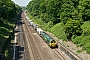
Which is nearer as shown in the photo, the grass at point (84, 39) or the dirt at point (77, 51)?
the dirt at point (77, 51)

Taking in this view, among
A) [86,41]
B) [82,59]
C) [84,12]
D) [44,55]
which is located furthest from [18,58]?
[84,12]

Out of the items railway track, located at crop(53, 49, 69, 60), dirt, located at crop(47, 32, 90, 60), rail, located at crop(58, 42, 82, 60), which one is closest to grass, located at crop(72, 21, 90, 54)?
dirt, located at crop(47, 32, 90, 60)

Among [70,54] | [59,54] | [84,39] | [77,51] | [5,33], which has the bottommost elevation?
[59,54]

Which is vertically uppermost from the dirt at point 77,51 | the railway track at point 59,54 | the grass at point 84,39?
the grass at point 84,39

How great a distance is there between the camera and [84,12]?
51906mm

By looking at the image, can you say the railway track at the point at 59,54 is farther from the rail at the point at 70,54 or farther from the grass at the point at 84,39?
the grass at the point at 84,39

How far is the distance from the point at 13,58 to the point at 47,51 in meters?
9.27

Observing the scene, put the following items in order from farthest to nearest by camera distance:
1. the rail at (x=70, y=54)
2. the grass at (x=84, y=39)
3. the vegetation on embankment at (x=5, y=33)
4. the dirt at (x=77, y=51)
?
the grass at (x=84, y=39)
the vegetation on embankment at (x=5, y=33)
the dirt at (x=77, y=51)
the rail at (x=70, y=54)

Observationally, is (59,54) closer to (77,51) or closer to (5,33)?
(77,51)

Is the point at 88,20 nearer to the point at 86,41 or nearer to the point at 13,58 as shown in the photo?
the point at 86,41

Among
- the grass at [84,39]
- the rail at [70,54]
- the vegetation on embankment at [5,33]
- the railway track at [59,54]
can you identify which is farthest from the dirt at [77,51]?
the vegetation on embankment at [5,33]

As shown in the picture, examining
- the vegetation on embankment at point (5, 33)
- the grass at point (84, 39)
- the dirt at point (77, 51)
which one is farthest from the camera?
the grass at point (84, 39)

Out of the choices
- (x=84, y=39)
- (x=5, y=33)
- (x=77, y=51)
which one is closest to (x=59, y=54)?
(x=77, y=51)

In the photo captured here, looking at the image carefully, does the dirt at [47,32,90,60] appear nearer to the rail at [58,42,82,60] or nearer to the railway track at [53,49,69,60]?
the rail at [58,42,82,60]
